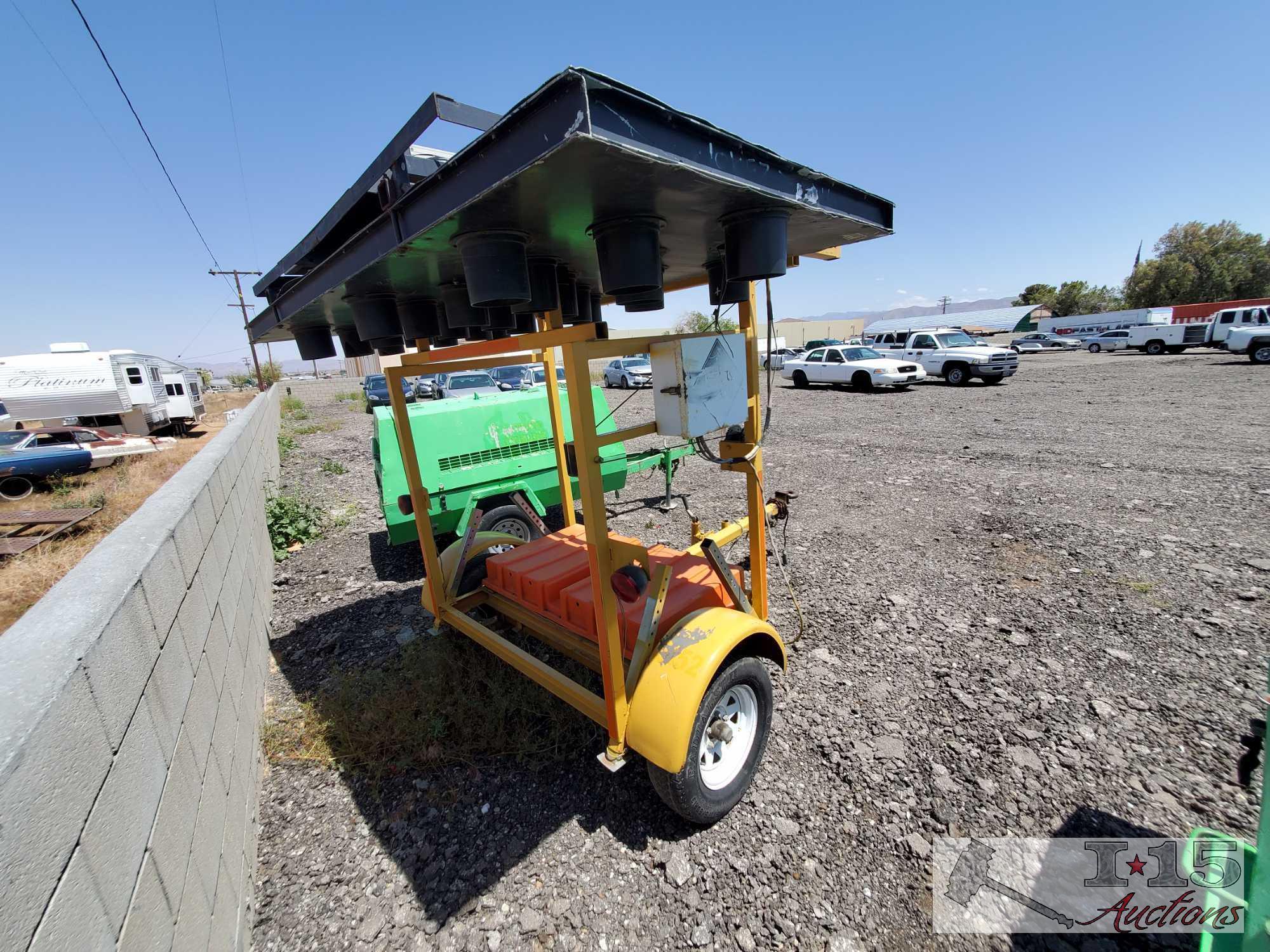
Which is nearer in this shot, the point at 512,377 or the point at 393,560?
the point at 393,560

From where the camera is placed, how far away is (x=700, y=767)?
7.27 feet

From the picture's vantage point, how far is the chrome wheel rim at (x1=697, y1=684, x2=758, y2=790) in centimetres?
233

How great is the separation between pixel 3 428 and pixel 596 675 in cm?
2165

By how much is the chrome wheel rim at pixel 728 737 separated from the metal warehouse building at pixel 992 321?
55.3 metres

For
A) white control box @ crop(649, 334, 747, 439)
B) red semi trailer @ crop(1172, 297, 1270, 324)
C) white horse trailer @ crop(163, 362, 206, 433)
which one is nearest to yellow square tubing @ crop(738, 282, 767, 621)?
white control box @ crop(649, 334, 747, 439)

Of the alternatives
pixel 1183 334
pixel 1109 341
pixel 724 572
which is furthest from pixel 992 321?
pixel 724 572

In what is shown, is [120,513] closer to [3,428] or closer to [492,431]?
[492,431]

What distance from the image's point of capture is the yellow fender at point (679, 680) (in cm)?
204

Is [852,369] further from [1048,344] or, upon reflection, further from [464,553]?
[1048,344]

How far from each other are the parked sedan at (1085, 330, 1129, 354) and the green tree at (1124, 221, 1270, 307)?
2145cm

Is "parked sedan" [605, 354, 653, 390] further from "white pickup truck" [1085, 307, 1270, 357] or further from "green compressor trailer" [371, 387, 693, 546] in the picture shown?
"white pickup truck" [1085, 307, 1270, 357]

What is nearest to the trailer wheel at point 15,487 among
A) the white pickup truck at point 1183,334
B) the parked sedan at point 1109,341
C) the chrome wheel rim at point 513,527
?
the chrome wheel rim at point 513,527

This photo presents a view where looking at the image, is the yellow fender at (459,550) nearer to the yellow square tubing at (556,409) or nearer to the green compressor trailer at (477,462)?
the green compressor trailer at (477,462)

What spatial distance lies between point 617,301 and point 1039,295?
8097 cm
